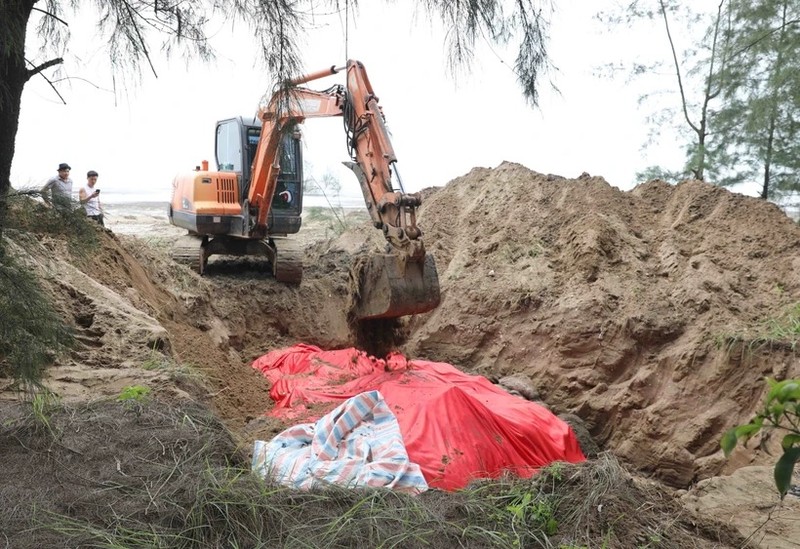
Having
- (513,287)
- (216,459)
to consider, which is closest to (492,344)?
(513,287)

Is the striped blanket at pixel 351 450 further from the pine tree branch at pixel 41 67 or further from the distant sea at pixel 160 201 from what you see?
the distant sea at pixel 160 201

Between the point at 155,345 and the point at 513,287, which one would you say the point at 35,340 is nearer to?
the point at 155,345

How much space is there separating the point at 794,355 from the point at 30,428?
5702mm


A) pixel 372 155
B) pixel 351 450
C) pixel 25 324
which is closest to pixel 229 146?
pixel 372 155

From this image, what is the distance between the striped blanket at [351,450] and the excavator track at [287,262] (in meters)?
4.61

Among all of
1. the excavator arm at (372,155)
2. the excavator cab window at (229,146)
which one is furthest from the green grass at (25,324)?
the excavator cab window at (229,146)

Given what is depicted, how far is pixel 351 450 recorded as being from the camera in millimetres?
5078

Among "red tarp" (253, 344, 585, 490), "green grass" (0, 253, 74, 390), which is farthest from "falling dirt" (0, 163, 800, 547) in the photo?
"green grass" (0, 253, 74, 390)

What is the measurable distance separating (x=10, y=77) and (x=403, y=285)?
154 inches

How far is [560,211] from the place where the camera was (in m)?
9.91

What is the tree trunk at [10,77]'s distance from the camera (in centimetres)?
302

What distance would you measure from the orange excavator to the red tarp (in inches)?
26.9

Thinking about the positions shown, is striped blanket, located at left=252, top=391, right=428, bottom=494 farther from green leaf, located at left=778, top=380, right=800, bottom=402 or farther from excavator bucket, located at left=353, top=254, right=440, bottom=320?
green leaf, located at left=778, top=380, right=800, bottom=402

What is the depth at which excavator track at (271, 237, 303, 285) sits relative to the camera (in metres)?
9.88
